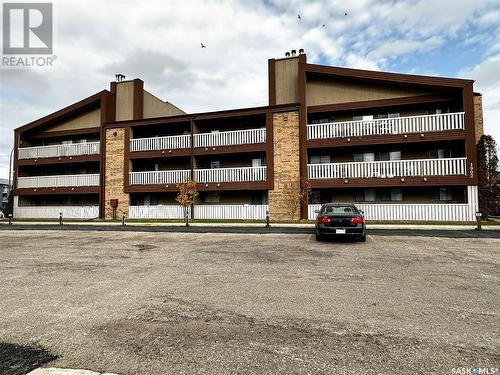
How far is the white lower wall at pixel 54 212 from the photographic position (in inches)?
1083

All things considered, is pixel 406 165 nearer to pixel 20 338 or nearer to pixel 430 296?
pixel 430 296

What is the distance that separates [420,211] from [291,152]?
9.33 metres

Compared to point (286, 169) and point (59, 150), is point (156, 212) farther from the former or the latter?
point (59, 150)

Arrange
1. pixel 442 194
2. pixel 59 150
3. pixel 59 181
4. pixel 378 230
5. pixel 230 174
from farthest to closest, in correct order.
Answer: pixel 59 150, pixel 59 181, pixel 230 174, pixel 442 194, pixel 378 230

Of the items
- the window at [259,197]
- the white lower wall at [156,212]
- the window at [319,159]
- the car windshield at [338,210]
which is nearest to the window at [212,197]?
the white lower wall at [156,212]

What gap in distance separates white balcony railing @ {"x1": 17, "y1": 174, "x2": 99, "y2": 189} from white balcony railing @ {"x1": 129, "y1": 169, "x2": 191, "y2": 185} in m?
4.29

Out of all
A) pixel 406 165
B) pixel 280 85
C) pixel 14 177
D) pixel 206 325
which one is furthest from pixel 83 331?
pixel 14 177

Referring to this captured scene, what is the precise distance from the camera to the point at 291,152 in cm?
2217

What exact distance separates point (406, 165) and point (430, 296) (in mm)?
16635

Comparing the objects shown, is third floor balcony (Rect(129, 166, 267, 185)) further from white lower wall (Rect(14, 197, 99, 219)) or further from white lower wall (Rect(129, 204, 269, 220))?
white lower wall (Rect(14, 197, 99, 219))

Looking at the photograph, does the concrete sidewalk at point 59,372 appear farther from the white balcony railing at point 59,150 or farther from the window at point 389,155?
the white balcony railing at point 59,150

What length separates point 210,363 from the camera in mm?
3094

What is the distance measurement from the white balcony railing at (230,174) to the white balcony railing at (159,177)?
112 cm

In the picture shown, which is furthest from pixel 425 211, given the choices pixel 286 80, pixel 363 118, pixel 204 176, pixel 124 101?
pixel 124 101
